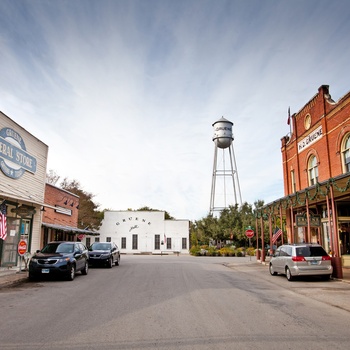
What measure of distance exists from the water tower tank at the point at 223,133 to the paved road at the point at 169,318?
3031 cm

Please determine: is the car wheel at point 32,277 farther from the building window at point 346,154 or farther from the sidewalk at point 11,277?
the building window at point 346,154

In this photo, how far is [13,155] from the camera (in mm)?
18750

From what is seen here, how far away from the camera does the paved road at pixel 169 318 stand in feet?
19.2

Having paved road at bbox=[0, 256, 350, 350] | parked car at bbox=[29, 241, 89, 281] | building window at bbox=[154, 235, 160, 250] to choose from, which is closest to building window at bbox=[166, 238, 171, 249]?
building window at bbox=[154, 235, 160, 250]

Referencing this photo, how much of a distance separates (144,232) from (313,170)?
36239 mm

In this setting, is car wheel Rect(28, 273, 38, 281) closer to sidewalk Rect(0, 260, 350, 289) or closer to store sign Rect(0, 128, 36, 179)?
sidewalk Rect(0, 260, 350, 289)

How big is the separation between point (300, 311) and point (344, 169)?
1332cm

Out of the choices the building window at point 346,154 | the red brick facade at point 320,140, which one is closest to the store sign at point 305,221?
the red brick facade at point 320,140

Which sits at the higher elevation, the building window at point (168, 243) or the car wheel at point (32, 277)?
the building window at point (168, 243)

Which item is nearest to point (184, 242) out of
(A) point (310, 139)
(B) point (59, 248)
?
(A) point (310, 139)

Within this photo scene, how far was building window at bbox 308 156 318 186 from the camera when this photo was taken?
23.5 metres

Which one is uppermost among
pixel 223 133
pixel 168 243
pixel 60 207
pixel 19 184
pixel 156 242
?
pixel 223 133

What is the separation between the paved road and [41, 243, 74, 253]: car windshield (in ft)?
11.7

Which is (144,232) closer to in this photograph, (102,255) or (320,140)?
(102,255)
